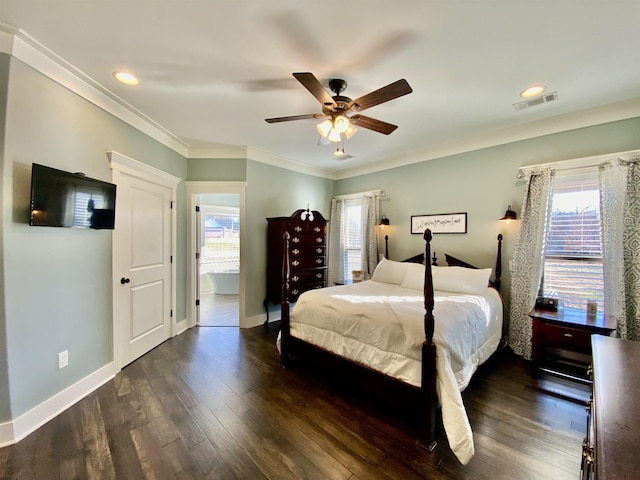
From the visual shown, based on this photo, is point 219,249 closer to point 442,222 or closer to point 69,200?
point 69,200

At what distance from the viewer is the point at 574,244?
294cm

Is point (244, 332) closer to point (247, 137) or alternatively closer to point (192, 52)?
point (247, 137)

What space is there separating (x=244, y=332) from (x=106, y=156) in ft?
8.95

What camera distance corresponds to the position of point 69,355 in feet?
7.43

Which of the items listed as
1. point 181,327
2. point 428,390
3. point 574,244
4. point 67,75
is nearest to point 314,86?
point 67,75

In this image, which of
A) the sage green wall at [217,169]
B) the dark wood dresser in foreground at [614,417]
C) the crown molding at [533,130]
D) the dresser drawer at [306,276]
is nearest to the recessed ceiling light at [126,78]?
the sage green wall at [217,169]

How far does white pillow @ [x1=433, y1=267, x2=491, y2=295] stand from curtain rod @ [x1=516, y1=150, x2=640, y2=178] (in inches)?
50.2

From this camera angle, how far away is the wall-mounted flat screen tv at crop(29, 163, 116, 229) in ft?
6.31

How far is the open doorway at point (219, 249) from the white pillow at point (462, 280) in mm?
4405

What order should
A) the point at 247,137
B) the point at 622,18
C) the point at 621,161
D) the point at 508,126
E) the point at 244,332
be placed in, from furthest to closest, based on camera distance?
the point at 244,332 → the point at 247,137 → the point at 508,126 → the point at 621,161 → the point at 622,18

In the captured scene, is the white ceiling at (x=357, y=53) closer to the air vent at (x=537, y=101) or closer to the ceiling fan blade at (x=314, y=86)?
the air vent at (x=537, y=101)

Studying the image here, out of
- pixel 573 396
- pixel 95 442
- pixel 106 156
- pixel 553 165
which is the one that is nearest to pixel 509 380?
pixel 573 396

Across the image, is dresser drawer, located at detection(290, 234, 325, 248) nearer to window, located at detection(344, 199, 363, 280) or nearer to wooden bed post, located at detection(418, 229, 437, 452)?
window, located at detection(344, 199, 363, 280)

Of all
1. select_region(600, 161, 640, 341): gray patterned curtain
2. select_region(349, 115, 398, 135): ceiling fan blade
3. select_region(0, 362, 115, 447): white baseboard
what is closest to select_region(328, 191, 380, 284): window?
select_region(349, 115, 398, 135): ceiling fan blade
